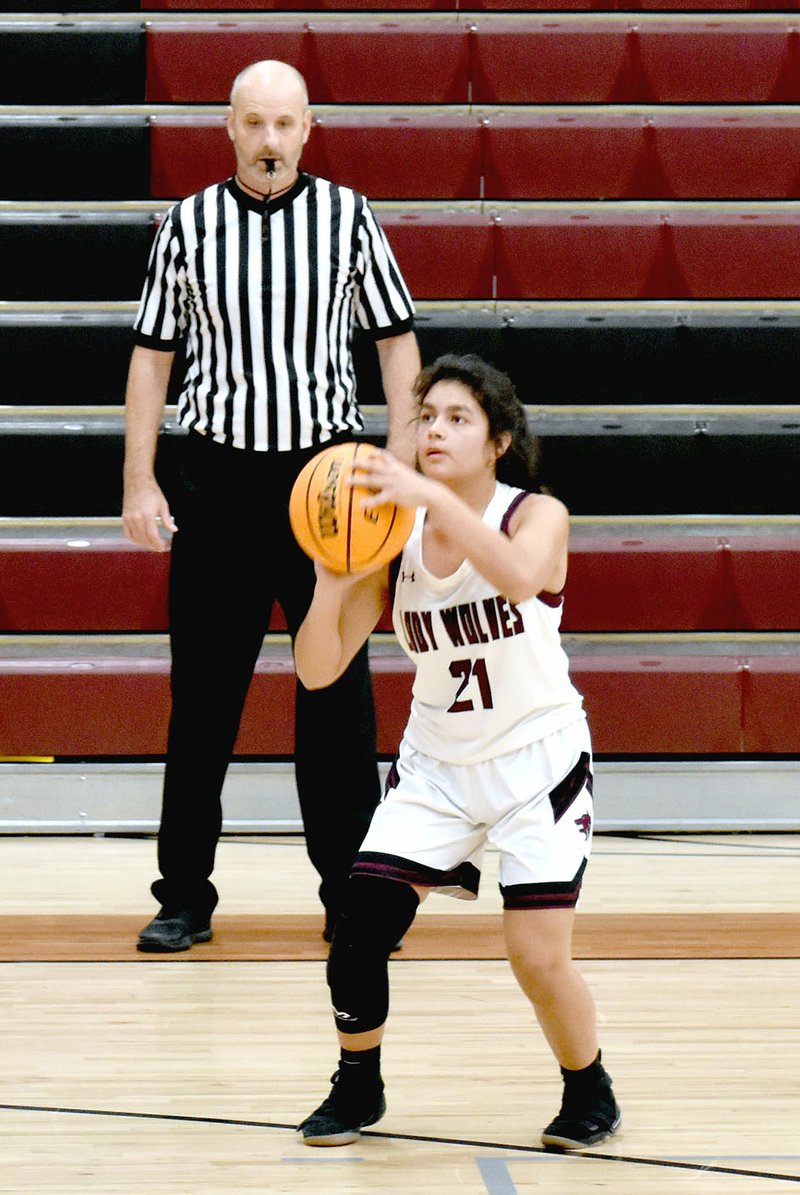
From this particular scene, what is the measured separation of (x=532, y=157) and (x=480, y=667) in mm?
3392

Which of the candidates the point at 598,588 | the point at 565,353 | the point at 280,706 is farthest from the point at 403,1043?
the point at 565,353

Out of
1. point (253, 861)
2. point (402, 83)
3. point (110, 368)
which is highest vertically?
point (402, 83)

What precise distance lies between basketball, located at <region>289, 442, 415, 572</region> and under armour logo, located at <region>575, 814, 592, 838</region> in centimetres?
38

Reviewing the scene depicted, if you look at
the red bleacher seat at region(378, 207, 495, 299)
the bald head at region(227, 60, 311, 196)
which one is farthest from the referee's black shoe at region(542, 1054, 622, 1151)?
the red bleacher seat at region(378, 207, 495, 299)

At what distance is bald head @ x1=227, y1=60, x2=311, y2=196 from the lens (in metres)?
2.73

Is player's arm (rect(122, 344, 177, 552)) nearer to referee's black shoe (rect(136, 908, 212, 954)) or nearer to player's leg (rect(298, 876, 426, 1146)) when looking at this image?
referee's black shoe (rect(136, 908, 212, 954))

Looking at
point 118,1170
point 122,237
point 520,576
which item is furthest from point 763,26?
point 118,1170

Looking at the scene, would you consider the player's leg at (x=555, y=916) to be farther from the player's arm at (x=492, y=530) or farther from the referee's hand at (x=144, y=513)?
the referee's hand at (x=144, y=513)

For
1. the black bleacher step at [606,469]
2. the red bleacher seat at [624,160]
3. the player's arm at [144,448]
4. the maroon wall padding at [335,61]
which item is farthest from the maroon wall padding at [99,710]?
the maroon wall padding at [335,61]

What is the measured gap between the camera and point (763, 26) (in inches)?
213

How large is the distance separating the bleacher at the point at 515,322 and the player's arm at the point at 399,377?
1.22 m

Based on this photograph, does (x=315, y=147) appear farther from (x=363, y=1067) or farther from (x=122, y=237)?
(x=363, y=1067)

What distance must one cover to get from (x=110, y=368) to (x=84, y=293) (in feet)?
1.16

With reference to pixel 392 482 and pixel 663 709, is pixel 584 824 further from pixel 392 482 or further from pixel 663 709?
pixel 663 709
